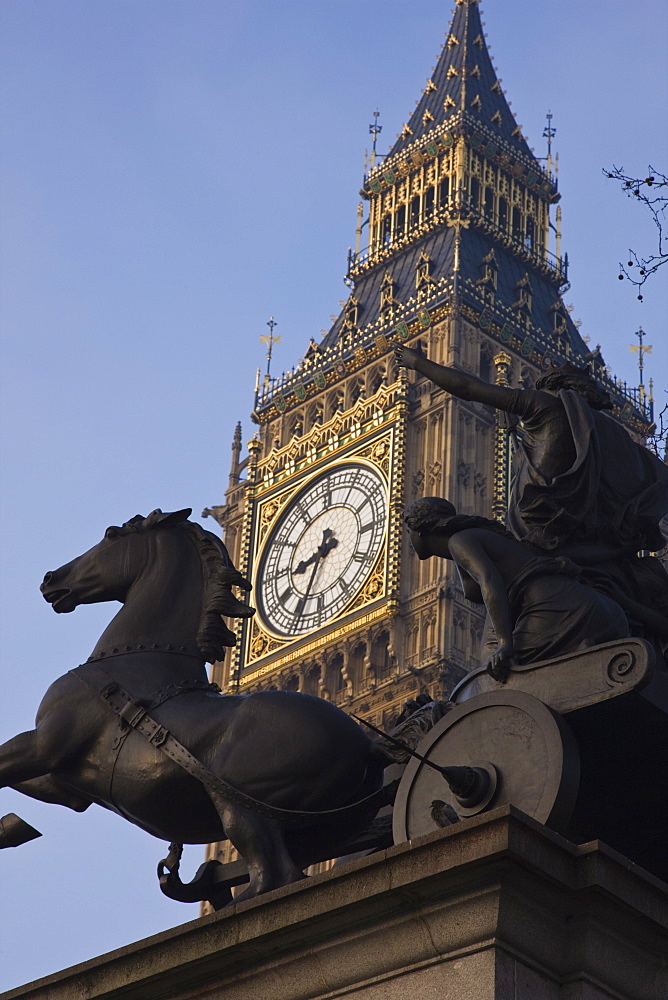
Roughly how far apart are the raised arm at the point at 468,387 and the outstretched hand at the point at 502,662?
60.2 inches

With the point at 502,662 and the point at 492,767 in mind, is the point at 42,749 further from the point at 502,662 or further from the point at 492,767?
the point at 492,767

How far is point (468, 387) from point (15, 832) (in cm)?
335

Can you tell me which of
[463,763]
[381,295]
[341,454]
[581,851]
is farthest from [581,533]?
[381,295]

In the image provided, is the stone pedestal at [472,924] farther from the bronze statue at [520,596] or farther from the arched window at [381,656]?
the arched window at [381,656]

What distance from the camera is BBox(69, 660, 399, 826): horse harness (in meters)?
9.82

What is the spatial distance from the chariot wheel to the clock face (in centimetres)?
4726

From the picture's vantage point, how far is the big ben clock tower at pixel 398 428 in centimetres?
5550

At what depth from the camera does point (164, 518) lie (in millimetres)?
11367

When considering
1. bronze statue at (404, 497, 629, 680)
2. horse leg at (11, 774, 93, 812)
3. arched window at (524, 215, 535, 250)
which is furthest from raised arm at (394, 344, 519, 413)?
arched window at (524, 215, 535, 250)

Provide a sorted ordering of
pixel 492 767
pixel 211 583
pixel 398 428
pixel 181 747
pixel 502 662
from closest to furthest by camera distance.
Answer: pixel 492 767 → pixel 502 662 → pixel 181 747 → pixel 211 583 → pixel 398 428

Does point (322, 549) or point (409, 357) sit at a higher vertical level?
point (322, 549)

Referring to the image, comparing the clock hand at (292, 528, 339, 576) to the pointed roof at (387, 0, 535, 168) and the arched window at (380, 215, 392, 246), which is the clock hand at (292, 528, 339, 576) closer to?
A: the arched window at (380, 215, 392, 246)

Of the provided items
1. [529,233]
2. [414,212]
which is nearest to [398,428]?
[414,212]

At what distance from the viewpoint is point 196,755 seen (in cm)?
999
